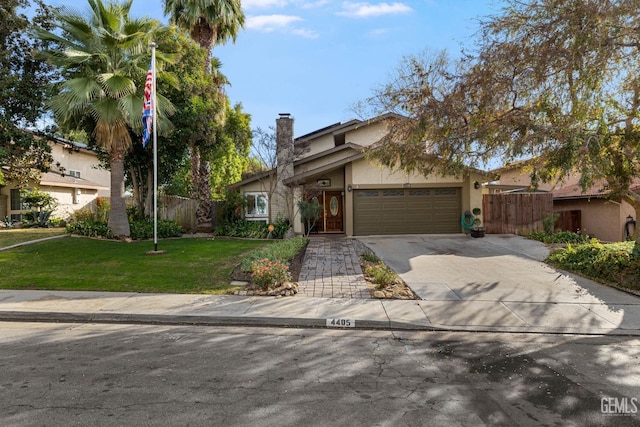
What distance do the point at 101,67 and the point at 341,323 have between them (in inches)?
559

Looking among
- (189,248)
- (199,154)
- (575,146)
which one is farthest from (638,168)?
(199,154)

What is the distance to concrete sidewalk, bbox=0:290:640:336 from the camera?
A: 6688mm

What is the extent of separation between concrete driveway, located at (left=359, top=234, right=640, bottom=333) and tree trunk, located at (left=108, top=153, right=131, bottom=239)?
10573 mm

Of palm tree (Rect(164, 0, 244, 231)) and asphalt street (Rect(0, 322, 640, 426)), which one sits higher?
palm tree (Rect(164, 0, 244, 231))

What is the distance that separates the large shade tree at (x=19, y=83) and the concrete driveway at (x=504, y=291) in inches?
570

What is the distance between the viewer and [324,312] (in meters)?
7.14

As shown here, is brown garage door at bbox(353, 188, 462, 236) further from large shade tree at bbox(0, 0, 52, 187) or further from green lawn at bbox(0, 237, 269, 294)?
large shade tree at bbox(0, 0, 52, 187)

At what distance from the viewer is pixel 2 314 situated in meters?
7.04

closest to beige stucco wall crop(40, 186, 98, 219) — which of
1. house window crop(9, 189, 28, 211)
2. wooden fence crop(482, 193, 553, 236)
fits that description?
house window crop(9, 189, 28, 211)

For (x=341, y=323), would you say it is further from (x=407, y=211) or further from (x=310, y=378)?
(x=407, y=211)

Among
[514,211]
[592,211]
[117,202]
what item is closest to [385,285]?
[117,202]

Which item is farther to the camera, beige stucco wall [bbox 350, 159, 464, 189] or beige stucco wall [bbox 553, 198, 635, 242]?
beige stucco wall [bbox 553, 198, 635, 242]

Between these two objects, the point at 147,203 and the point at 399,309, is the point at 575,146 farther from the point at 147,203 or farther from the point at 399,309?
the point at 147,203
